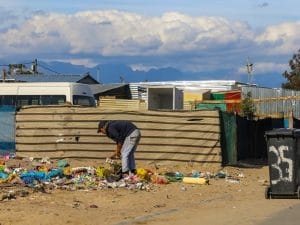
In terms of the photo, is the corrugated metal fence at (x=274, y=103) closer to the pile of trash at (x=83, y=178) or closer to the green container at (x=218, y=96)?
the green container at (x=218, y=96)

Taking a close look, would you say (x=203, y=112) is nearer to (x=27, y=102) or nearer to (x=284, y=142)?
(x=284, y=142)

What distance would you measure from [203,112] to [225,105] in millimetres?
16036

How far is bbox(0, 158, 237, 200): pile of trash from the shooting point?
1389 centimetres

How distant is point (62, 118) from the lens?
19.8 meters

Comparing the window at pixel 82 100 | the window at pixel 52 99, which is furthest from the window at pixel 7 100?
the window at pixel 82 100

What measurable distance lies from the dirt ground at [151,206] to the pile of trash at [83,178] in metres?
0.31

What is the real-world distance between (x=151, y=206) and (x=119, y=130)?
3.66m

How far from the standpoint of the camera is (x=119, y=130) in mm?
15695

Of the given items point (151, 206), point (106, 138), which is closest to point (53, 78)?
point (106, 138)

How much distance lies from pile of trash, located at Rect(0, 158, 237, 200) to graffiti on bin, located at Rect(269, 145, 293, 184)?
268 cm

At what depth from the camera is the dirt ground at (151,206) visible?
1048 cm

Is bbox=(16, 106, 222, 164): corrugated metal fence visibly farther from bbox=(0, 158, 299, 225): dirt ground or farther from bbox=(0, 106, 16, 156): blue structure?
bbox=(0, 158, 299, 225): dirt ground

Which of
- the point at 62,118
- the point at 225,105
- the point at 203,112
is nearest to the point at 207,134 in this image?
the point at 203,112

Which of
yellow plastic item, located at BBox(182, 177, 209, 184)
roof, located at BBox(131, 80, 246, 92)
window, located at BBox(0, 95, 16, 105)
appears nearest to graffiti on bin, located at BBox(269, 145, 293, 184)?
yellow plastic item, located at BBox(182, 177, 209, 184)
